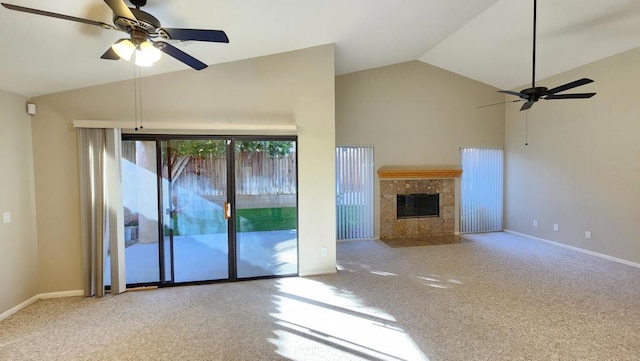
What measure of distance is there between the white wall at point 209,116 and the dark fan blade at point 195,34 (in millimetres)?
1782

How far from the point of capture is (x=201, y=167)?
4.08 metres

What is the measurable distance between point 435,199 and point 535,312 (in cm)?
379

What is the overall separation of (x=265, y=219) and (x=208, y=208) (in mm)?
836

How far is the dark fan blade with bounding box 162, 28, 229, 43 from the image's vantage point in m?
2.21

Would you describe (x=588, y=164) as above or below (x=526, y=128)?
below

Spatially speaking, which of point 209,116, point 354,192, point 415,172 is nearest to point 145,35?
point 209,116

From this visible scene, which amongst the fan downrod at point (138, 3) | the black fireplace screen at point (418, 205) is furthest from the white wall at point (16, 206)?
the black fireplace screen at point (418, 205)

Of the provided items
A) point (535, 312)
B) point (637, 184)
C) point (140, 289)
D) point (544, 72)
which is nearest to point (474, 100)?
point (544, 72)

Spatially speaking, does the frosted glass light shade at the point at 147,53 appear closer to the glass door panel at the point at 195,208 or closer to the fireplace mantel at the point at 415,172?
the glass door panel at the point at 195,208

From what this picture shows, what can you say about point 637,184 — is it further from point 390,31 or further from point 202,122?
point 202,122

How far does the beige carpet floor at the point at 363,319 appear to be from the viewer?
102 inches

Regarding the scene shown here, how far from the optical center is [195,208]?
414 cm

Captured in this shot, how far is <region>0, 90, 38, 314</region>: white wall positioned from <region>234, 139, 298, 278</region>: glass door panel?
2.41 metres

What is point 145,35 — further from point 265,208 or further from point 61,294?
point 61,294
